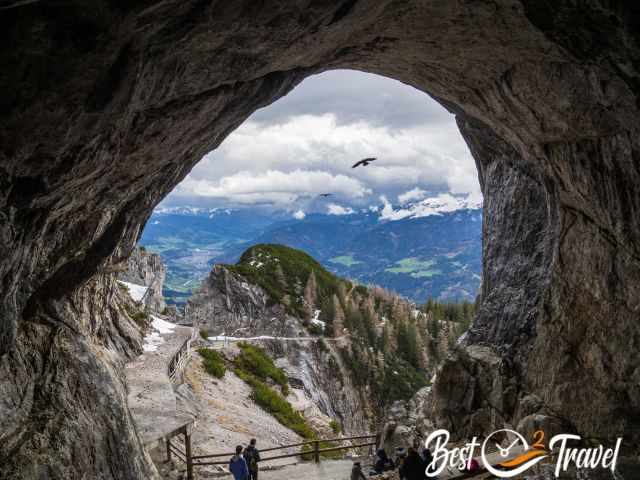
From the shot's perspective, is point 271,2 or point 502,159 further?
point 502,159

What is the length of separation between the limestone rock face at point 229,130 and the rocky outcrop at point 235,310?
180 ft

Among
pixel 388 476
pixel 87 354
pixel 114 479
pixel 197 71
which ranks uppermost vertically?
pixel 197 71

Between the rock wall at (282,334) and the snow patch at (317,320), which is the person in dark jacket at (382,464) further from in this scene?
the snow patch at (317,320)

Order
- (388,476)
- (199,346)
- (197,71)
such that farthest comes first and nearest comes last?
(199,346) → (388,476) → (197,71)

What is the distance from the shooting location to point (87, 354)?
1288 cm

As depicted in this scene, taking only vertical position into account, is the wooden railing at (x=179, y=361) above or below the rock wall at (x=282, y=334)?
above

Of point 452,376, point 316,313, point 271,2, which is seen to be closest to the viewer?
point 271,2

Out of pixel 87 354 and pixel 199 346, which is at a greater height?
pixel 87 354

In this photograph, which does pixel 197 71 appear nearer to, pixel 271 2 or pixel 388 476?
pixel 271 2

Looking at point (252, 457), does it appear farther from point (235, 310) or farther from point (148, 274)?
point (148, 274)

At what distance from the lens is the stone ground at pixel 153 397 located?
1781cm

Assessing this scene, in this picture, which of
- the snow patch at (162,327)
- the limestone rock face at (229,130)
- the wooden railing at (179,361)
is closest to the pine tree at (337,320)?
the snow patch at (162,327)

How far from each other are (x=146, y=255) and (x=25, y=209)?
230 feet

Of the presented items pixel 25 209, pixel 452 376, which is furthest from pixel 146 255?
pixel 25 209
